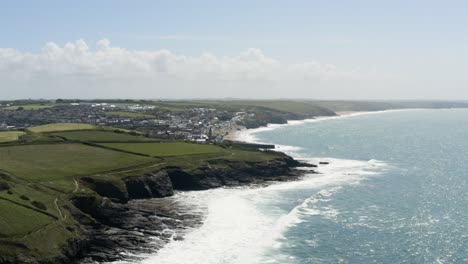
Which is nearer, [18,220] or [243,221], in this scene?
[18,220]

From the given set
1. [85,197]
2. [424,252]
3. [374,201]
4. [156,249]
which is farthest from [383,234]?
[85,197]

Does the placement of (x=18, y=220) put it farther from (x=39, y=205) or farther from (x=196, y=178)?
(x=196, y=178)

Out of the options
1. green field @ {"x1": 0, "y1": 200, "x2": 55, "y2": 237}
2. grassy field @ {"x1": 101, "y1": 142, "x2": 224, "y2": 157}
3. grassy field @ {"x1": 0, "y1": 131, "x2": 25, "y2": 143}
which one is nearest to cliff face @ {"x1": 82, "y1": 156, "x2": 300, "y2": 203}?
grassy field @ {"x1": 101, "y1": 142, "x2": 224, "y2": 157}

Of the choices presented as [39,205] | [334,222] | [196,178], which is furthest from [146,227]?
[196,178]

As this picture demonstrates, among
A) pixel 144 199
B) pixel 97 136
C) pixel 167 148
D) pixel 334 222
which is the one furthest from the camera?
pixel 97 136

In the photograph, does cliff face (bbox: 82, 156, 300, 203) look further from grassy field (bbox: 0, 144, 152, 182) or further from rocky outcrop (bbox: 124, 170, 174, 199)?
grassy field (bbox: 0, 144, 152, 182)

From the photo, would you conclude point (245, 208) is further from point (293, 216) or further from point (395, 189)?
point (395, 189)

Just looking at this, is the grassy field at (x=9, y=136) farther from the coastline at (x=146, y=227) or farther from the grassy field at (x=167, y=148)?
the coastline at (x=146, y=227)
